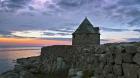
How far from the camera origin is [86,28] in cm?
4650

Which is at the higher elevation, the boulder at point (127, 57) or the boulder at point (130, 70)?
the boulder at point (127, 57)

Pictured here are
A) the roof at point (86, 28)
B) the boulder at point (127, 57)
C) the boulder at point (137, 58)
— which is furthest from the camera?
the roof at point (86, 28)

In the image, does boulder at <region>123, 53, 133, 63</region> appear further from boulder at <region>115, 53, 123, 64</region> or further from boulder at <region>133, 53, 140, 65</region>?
boulder at <region>133, 53, 140, 65</region>

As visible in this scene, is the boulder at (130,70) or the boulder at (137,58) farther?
the boulder at (130,70)

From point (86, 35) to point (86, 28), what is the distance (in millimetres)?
1624

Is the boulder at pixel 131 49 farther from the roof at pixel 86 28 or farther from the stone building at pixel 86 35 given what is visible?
the roof at pixel 86 28

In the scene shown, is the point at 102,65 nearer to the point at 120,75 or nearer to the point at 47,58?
the point at 120,75

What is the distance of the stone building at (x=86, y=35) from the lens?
4528cm

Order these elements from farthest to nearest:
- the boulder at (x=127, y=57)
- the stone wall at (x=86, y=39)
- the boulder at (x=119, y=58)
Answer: the stone wall at (x=86, y=39) < the boulder at (x=119, y=58) < the boulder at (x=127, y=57)

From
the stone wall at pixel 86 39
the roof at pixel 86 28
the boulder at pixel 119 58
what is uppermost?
the roof at pixel 86 28

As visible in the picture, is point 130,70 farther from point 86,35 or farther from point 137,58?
point 86,35

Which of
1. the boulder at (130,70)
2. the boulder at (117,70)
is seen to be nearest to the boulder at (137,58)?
the boulder at (130,70)

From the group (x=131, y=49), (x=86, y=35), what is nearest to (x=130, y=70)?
→ (x=131, y=49)

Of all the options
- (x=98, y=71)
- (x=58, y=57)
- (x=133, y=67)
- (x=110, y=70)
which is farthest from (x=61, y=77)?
(x=133, y=67)
